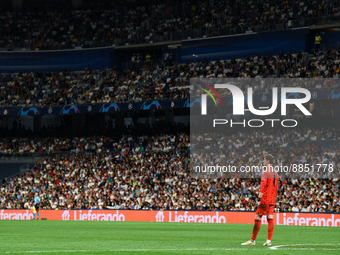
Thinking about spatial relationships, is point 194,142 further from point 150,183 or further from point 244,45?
point 244,45

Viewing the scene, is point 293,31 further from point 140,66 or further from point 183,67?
point 140,66

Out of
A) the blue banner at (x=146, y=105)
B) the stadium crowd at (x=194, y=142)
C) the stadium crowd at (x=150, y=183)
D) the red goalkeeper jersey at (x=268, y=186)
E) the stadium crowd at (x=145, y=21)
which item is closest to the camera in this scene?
the red goalkeeper jersey at (x=268, y=186)

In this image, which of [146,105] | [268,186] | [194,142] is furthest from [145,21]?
[268,186]

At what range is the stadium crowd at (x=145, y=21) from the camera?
157 ft

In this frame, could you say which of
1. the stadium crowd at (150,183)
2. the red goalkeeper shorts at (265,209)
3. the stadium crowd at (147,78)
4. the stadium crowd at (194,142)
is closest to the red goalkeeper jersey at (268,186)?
the red goalkeeper shorts at (265,209)

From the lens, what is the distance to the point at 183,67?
51125mm

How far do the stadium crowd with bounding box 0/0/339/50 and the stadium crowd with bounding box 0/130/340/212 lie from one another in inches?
482

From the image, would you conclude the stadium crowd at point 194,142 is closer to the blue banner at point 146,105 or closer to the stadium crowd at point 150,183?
the stadium crowd at point 150,183

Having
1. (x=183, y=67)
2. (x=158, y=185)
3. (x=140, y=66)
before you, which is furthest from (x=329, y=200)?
(x=140, y=66)

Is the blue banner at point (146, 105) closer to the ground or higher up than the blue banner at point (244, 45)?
closer to the ground

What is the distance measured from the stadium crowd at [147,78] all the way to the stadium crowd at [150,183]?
13.9 ft

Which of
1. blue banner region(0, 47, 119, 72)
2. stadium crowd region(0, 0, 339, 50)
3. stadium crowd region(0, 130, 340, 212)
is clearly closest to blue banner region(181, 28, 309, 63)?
stadium crowd region(0, 0, 339, 50)

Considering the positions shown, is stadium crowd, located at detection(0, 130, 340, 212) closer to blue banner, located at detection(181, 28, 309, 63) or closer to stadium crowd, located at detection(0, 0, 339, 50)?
blue banner, located at detection(181, 28, 309, 63)

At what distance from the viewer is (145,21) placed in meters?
58.2
